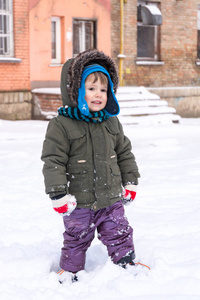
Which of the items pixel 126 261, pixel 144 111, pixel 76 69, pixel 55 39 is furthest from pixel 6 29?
pixel 126 261

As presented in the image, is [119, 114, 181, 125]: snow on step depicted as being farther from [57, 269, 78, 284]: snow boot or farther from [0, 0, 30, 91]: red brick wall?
[57, 269, 78, 284]: snow boot

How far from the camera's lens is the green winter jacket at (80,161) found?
107 inches

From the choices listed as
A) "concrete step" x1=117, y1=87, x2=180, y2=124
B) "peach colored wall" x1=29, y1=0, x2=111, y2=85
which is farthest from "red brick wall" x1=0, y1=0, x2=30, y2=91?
"concrete step" x1=117, y1=87, x2=180, y2=124

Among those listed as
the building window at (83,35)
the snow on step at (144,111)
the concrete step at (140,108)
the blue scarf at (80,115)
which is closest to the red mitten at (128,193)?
the blue scarf at (80,115)

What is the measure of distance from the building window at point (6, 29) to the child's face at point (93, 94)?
9380mm

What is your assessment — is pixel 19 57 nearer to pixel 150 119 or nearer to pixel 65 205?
pixel 150 119

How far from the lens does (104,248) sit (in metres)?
3.26

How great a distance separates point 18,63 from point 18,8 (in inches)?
49.4

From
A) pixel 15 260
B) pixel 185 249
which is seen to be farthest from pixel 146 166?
pixel 15 260

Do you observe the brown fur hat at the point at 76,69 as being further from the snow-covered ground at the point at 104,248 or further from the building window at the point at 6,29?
the building window at the point at 6,29

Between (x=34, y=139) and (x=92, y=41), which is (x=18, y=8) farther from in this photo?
(x=34, y=139)

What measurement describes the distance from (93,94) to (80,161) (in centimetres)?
38

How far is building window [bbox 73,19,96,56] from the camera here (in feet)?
42.6

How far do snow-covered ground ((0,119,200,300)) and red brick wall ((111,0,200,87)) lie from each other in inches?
287
